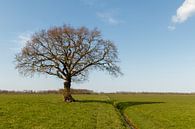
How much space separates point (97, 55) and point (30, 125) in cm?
3994

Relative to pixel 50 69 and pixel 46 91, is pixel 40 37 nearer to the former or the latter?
pixel 50 69

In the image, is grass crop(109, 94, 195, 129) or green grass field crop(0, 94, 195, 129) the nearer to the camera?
green grass field crop(0, 94, 195, 129)

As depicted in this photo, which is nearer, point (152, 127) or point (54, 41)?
point (152, 127)

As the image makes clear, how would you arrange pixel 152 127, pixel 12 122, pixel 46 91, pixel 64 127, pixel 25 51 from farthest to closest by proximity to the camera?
pixel 46 91
pixel 25 51
pixel 152 127
pixel 12 122
pixel 64 127

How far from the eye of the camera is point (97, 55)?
210 ft

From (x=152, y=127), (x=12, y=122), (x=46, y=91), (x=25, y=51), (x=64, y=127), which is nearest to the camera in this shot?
(x=64, y=127)

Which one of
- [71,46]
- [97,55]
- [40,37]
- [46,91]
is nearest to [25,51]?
[40,37]

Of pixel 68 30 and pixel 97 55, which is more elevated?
pixel 68 30

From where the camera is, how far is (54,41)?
61.8 metres

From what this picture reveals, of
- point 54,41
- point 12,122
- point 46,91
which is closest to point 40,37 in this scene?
point 54,41

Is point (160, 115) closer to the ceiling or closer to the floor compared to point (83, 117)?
closer to the floor

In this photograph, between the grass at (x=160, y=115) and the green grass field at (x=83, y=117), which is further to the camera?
the grass at (x=160, y=115)

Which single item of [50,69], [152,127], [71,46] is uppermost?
[71,46]

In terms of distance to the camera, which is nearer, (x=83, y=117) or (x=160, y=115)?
(x=83, y=117)
